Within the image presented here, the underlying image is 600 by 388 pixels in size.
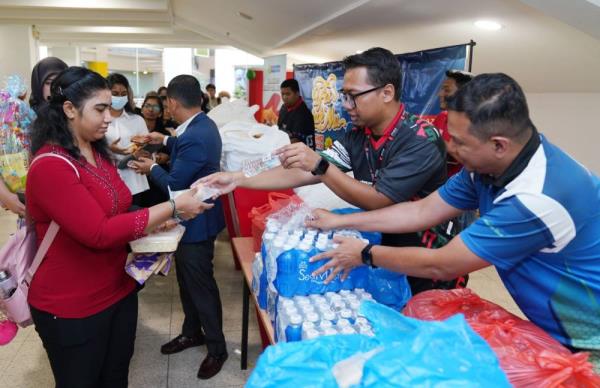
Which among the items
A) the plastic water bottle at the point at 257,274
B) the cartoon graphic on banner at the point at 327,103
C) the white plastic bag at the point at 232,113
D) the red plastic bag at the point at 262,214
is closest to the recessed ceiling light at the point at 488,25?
the cartoon graphic on banner at the point at 327,103

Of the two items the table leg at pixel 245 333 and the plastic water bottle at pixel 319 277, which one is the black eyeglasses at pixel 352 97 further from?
the table leg at pixel 245 333

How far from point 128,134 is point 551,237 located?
2.82 meters

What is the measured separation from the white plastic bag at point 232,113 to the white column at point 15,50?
7022 mm

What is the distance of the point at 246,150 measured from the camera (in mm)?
3016

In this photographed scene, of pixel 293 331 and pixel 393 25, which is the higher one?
pixel 393 25

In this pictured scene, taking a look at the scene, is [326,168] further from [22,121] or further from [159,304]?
[159,304]

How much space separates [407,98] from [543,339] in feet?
10.6

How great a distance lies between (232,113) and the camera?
3838 mm

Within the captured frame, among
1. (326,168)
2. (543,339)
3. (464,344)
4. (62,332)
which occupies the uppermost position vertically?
(326,168)

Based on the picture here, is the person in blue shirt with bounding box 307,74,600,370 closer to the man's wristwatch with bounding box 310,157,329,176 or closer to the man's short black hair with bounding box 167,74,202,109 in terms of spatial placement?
the man's wristwatch with bounding box 310,157,329,176

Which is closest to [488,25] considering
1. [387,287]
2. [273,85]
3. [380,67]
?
[380,67]

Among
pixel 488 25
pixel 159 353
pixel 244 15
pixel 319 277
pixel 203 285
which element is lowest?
pixel 159 353

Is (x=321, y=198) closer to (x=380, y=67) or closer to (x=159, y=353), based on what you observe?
(x=380, y=67)

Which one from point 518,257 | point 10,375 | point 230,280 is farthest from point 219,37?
point 518,257
